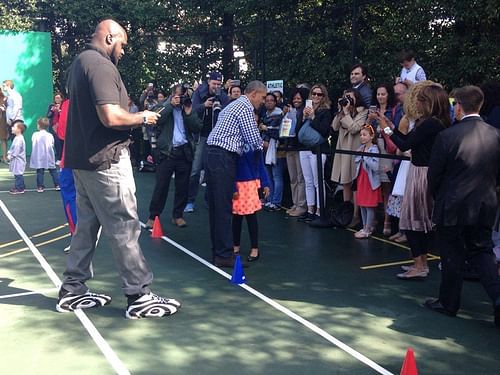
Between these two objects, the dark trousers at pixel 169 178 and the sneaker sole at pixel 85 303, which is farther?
the dark trousers at pixel 169 178

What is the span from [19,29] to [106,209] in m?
17.2

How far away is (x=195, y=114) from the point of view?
9.11 m

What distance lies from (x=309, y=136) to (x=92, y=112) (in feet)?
15.0

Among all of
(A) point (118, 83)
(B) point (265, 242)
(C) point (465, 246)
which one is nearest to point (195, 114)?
(B) point (265, 242)

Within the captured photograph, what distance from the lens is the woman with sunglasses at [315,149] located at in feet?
29.5

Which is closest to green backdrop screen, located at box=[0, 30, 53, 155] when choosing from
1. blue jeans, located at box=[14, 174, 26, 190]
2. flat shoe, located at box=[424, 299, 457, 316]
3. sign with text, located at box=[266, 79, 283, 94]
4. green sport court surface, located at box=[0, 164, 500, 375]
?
blue jeans, located at box=[14, 174, 26, 190]

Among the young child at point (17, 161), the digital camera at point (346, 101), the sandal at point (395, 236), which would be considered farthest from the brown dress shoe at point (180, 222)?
the young child at point (17, 161)

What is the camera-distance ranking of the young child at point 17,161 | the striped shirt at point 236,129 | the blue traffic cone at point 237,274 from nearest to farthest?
the blue traffic cone at point 237,274 < the striped shirt at point 236,129 < the young child at point 17,161

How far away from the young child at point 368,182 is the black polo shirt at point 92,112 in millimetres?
4003

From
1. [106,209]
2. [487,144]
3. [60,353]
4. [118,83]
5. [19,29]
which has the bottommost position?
[60,353]

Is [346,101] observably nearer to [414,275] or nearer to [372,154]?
[372,154]

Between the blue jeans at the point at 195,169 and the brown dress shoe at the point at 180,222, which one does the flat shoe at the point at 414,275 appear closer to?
the brown dress shoe at the point at 180,222

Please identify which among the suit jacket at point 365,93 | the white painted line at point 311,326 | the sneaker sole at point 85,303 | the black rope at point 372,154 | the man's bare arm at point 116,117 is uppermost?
the suit jacket at point 365,93

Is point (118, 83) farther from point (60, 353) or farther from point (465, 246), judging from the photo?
point (465, 246)
